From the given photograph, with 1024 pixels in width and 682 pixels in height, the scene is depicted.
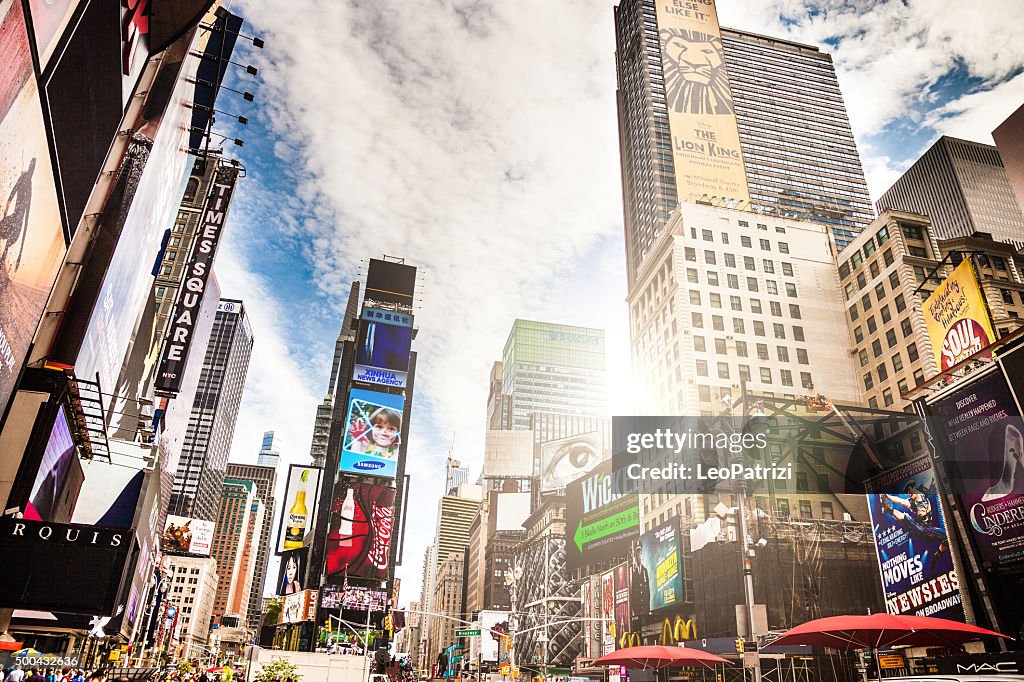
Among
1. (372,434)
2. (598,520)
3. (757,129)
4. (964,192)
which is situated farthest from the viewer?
(757,129)

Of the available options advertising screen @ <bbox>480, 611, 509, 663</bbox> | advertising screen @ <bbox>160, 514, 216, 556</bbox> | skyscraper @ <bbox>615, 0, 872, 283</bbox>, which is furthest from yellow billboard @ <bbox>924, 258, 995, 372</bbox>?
advertising screen @ <bbox>160, 514, 216, 556</bbox>

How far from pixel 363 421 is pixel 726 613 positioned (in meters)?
57.2

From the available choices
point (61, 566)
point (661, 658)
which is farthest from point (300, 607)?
point (61, 566)

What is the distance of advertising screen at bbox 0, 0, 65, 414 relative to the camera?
10.1 meters

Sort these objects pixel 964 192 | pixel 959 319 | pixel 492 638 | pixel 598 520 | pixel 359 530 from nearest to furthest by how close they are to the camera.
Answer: pixel 959 319, pixel 598 520, pixel 359 530, pixel 492 638, pixel 964 192

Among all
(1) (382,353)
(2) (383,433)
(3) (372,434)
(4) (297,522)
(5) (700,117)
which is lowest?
(4) (297,522)

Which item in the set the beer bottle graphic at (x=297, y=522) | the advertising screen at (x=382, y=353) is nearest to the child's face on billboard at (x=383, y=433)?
the advertising screen at (x=382, y=353)

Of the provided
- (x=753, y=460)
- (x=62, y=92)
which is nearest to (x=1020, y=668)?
(x=753, y=460)

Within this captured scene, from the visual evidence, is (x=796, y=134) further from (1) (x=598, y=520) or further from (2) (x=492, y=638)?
(2) (x=492, y=638)

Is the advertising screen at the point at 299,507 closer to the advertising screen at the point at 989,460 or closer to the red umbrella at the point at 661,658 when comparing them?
the red umbrella at the point at 661,658

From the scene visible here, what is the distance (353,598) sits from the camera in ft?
263

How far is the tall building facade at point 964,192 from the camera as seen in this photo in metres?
138

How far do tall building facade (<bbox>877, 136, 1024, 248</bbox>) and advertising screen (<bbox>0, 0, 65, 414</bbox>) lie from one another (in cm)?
15651

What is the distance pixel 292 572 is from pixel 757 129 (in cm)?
13245
